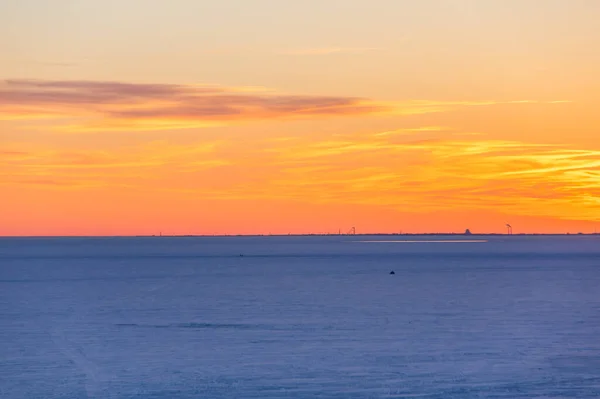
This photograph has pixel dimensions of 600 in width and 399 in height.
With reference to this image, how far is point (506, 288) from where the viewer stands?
9144 cm

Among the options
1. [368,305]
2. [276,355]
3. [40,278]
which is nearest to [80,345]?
[276,355]

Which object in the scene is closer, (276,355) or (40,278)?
(276,355)

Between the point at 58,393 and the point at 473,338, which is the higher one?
the point at 58,393

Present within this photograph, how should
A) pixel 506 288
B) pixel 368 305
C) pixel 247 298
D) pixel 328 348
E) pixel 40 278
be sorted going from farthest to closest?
pixel 40 278
pixel 506 288
pixel 247 298
pixel 368 305
pixel 328 348

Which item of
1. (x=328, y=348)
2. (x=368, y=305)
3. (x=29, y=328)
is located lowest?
(x=368, y=305)

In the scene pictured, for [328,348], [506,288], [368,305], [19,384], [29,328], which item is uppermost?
[19,384]

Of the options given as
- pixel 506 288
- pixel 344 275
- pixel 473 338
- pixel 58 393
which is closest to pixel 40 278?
pixel 344 275

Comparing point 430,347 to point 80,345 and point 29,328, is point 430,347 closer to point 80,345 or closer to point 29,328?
point 80,345

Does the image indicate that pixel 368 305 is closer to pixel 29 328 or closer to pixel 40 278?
pixel 29 328

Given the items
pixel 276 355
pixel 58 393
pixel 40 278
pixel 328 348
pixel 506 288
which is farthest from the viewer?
pixel 40 278

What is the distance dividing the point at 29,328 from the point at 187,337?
34.1ft

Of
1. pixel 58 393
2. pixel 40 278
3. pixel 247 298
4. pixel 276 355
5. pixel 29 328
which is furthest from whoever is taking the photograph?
pixel 40 278

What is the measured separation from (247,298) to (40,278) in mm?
45959

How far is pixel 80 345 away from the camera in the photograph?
157 ft
